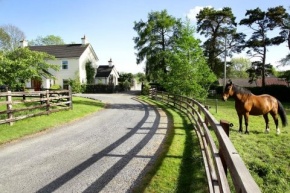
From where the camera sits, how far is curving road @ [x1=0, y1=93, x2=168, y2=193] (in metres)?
5.40

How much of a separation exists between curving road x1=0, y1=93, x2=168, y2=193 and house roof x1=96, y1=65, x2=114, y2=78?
38268 mm

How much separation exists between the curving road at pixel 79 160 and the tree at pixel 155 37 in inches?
1276

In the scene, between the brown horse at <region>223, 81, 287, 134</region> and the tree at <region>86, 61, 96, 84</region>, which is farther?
the tree at <region>86, 61, 96, 84</region>

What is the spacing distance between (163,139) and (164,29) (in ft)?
118

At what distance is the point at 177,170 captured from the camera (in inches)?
242

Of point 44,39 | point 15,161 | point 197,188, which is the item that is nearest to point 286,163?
point 197,188

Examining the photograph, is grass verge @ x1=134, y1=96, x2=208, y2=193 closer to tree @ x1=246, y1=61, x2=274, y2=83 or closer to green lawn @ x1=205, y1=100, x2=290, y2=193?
green lawn @ x1=205, y1=100, x2=290, y2=193

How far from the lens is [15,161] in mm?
7066

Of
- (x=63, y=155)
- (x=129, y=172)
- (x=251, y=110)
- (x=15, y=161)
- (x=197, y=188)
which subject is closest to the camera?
(x=197, y=188)

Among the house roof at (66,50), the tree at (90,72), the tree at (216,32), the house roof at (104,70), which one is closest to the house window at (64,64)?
the house roof at (66,50)

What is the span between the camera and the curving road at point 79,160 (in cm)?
540

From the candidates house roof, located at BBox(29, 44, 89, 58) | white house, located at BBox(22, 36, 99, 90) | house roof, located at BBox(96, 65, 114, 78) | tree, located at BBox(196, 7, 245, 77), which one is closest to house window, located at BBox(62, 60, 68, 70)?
white house, located at BBox(22, 36, 99, 90)

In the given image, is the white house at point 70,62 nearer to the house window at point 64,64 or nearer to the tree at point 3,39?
the house window at point 64,64

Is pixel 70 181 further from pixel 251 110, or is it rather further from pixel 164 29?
pixel 164 29
